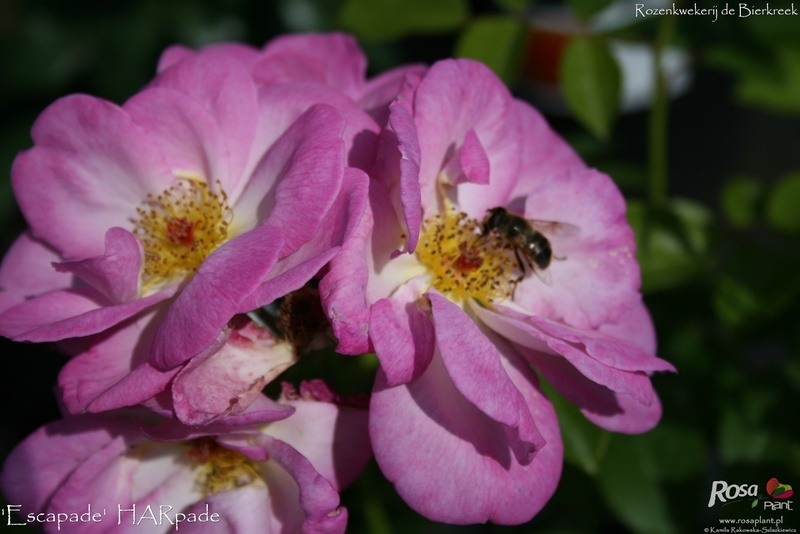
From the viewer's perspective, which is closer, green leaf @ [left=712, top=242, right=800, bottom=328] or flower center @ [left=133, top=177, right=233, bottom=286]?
flower center @ [left=133, top=177, right=233, bottom=286]

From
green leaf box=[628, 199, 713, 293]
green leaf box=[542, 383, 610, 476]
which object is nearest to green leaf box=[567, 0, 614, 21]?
green leaf box=[628, 199, 713, 293]

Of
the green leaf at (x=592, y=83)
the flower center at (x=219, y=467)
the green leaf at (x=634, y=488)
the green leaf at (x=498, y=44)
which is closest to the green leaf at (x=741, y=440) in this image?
the green leaf at (x=634, y=488)

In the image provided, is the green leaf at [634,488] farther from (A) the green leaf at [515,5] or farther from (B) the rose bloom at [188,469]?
(A) the green leaf at [515,5]

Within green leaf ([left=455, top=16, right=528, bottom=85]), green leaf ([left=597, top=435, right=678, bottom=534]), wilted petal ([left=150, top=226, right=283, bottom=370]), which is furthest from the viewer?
green leaf ([left=455, top=16, right=528, bottom=85])

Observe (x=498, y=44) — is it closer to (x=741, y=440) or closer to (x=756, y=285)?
(x=756, y=285)

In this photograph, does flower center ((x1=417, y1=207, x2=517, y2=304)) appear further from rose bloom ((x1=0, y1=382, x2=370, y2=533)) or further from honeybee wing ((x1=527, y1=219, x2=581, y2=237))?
rose bloom ((x1=0, y1=382, x2=370, y2=533))

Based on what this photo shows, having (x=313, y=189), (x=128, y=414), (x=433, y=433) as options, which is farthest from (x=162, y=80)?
(x=433, y=433)
